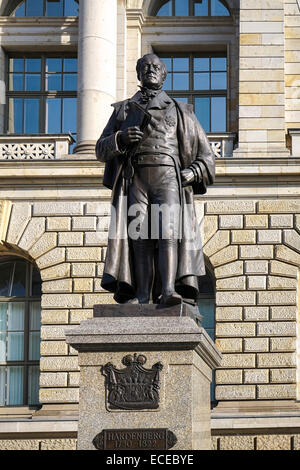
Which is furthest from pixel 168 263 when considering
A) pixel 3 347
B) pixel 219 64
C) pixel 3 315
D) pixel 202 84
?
pixel 219 64

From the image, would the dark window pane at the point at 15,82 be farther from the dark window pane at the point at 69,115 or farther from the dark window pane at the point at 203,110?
the dark window pane at the point at 203,110

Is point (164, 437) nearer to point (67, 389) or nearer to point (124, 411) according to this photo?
point (124, 411)

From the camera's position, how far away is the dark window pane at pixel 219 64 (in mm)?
33669

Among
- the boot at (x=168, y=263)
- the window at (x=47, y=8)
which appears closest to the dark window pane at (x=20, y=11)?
the window at (x=47, y=8)

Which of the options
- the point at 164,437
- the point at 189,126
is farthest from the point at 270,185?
the point at 164,437

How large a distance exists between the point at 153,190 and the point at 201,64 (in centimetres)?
1928

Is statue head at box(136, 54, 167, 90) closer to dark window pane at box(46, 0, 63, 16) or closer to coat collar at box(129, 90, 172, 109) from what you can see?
coat collar at box(129, 90, 172, 109)

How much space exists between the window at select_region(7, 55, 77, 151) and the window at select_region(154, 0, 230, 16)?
259cm

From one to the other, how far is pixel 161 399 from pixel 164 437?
0.38 metres

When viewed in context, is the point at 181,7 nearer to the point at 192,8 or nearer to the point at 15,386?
the point at 192,8

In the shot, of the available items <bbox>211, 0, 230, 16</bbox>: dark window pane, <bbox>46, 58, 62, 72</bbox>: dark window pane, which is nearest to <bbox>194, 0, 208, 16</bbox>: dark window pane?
<bbox>211, 0, 230, 16</bbox>: dark window pane

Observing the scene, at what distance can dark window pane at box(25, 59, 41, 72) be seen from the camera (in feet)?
111

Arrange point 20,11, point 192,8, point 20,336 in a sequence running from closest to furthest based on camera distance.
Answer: point 20,336 → point 192,8 → point 20,11

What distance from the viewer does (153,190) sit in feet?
49.0
